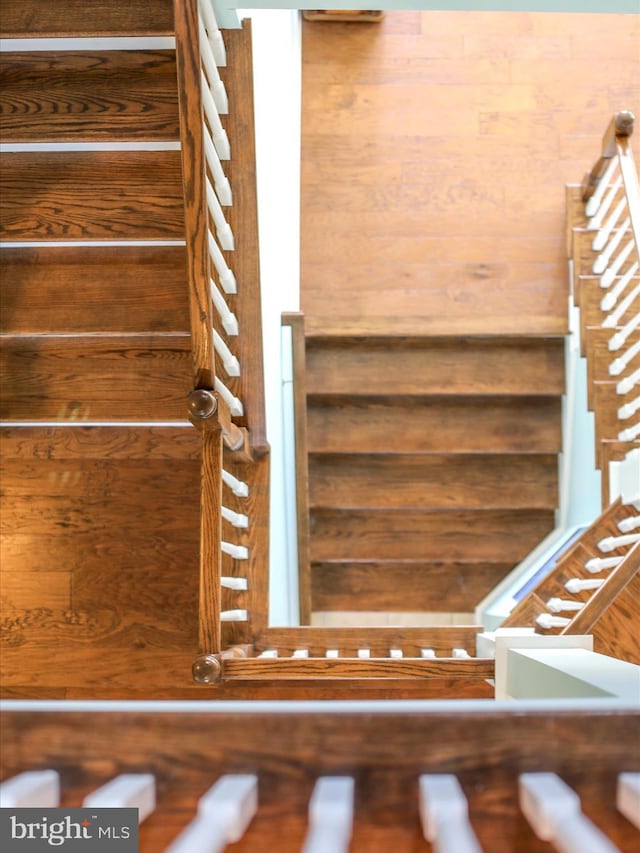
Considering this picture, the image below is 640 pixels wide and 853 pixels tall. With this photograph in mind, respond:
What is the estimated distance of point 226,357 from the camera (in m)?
2.28

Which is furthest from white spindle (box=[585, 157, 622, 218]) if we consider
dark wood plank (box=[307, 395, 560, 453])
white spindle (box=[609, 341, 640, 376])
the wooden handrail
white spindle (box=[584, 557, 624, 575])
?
white spindle (box=[584, 557, 624, 575])

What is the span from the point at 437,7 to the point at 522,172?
251 centimetres

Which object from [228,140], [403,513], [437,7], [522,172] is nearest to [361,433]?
[403,513]

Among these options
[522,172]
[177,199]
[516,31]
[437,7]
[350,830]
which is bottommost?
[350,830]

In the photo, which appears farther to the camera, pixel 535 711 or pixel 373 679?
pixel 373 679

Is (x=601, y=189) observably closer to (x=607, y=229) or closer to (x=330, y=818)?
(x=607, y=229)

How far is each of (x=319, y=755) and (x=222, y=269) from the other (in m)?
1.66

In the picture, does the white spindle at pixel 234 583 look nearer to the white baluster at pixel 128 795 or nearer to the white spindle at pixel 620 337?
the white baluster at pixel 128 795

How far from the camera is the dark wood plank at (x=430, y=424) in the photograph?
13.3 feet

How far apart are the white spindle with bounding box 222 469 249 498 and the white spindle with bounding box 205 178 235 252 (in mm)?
681

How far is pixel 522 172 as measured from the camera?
4.20 m

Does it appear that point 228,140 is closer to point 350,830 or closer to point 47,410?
point 47,410

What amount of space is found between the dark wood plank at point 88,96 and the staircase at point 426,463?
1.94 m

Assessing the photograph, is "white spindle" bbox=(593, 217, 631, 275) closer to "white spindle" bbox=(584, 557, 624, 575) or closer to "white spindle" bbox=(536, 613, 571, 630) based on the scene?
"white spindle" bbox=(584, 557, 624, 575)
